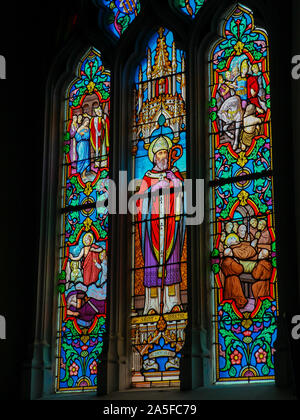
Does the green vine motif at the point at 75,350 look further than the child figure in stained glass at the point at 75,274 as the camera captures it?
No

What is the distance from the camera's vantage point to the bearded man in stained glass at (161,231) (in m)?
7.73

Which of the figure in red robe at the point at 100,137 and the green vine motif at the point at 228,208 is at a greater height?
the figure in red robe at the point at 100,137

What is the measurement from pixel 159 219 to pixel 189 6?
2101mm

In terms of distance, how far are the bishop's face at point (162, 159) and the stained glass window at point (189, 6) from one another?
4.43ft

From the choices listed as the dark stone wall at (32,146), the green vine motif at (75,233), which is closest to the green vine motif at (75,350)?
the dark stone wall at (32,146)

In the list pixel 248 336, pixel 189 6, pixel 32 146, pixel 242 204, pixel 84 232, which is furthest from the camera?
pixel 32 146

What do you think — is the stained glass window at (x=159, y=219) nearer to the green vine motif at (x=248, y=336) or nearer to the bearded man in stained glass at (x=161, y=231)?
the bearded man in stained glass at (x=161, y=231)

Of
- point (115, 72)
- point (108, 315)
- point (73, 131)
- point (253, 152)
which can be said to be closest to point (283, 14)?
point (253, 152)

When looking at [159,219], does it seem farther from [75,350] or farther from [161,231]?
[75,350]

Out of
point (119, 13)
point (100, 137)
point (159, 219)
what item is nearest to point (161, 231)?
point (159, 219)

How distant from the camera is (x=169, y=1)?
8523 millimetres

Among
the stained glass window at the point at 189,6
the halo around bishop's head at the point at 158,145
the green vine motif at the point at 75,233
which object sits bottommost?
the green vine motif at the point at 75,233

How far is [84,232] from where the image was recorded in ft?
27.5
